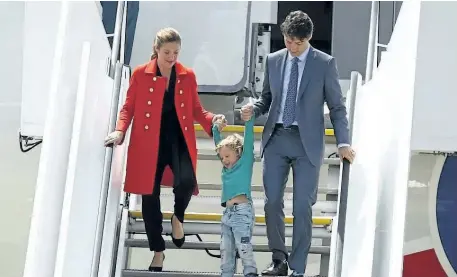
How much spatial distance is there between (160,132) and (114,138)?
249mm

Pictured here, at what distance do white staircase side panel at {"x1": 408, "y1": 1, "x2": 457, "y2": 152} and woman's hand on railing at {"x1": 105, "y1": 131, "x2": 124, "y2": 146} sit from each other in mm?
1287

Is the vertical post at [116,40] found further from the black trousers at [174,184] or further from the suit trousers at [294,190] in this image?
the suit trousers at [294,190]

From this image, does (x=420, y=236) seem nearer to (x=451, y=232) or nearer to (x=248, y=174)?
(x=451, y=232)

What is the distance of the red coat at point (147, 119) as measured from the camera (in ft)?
11.7

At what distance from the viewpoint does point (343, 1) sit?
6227 millimetres

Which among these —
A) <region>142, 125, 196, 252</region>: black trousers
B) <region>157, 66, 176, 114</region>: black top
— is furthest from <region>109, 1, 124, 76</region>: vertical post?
<region>142, 125, 196, 252</region>: black trousers

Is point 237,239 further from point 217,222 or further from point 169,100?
point 169,100

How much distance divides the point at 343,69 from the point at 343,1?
54 centimetres

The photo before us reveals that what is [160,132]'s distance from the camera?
Result: 3623 millimetres

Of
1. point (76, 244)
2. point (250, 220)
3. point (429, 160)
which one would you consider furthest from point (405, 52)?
point (429, 160)

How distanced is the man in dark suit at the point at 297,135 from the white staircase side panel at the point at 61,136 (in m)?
0.68

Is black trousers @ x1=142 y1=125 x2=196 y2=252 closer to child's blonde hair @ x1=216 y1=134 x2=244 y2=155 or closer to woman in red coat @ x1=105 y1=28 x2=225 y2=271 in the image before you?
woman in red coat @ x1=105 y1=28 x2=225 y2=271

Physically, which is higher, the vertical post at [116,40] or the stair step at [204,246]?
the vertical post at [116,40]

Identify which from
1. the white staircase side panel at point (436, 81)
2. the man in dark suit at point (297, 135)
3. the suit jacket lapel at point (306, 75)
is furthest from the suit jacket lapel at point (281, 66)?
the white staircase side panel at point (436, 81)
